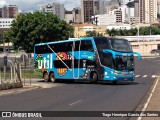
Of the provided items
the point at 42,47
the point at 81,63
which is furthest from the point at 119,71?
the point at 42,47

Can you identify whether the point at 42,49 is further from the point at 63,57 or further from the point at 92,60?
the point at 92,60

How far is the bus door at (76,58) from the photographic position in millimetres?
34438

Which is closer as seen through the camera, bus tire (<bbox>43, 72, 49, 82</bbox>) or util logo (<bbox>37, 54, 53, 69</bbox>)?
util logo (<bbox>37, 54, 53, 69</bbox>)

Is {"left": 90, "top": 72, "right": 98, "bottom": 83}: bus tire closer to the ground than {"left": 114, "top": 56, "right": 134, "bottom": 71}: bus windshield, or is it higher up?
closer to the ground

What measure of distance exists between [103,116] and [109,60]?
18.2 m

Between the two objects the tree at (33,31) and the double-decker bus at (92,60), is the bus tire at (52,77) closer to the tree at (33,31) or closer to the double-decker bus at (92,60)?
the double-decker bus at (92,60)

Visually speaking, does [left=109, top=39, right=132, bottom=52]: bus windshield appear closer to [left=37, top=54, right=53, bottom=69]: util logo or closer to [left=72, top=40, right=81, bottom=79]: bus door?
[left=72, top=40, right=81, bottom=79]: bus door

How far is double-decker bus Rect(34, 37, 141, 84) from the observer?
1258 inches

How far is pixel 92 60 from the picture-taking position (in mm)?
33062

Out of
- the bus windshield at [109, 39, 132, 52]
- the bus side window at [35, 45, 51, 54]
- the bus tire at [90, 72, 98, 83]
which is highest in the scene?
the bus windshield at [109, 39, 132, 52]

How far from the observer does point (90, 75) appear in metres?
33.6

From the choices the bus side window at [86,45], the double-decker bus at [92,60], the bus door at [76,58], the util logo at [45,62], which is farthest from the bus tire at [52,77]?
the bus side window at [86,45]

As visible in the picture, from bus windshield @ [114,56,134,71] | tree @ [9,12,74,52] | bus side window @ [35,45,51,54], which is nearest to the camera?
bus windshield @ [114,56,134,71]

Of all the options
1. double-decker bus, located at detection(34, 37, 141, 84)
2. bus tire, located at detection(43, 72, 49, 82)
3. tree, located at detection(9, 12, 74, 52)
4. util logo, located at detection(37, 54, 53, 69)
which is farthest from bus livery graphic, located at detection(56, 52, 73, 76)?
tree, located at detection(9, 12, 74, 52)
